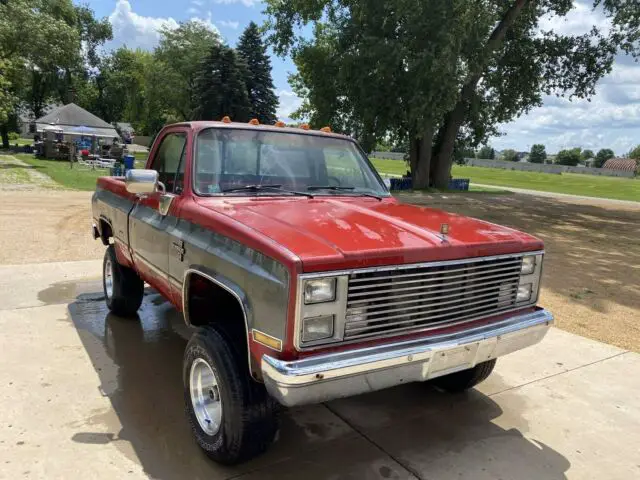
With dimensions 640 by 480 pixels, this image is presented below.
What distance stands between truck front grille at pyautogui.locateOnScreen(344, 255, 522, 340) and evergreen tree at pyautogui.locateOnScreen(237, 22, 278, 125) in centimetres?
3795

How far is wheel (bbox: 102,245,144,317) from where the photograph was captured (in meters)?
5.09

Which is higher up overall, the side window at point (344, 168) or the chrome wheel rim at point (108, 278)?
the side window at point (344, 168)

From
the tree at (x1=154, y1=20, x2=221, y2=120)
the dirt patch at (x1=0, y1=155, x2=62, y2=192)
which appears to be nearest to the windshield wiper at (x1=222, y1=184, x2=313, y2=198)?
the dirt patch at (x1=0, y1=155, x2=62, y2=192)

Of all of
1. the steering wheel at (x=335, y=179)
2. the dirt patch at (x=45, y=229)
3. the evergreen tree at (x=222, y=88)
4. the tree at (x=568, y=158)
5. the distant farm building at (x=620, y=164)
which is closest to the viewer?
the steering wheel at (x=335, y=179)

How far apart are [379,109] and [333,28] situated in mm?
5472

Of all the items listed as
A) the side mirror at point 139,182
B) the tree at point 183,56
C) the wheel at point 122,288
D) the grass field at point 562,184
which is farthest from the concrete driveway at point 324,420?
the tree at point 183,56

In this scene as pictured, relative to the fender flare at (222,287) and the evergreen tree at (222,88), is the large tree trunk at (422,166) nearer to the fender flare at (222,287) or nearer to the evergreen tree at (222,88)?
the evergreen tree at (222,88)

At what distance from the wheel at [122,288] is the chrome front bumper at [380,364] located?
316 centimetres

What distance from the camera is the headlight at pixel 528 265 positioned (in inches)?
131

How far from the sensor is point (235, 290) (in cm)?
268

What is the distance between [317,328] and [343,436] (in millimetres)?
1238

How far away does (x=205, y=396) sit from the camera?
10.4ft

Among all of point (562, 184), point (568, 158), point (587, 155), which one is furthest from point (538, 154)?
point (562, 184)

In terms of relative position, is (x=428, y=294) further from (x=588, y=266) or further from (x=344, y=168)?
(x=588, y=266)
